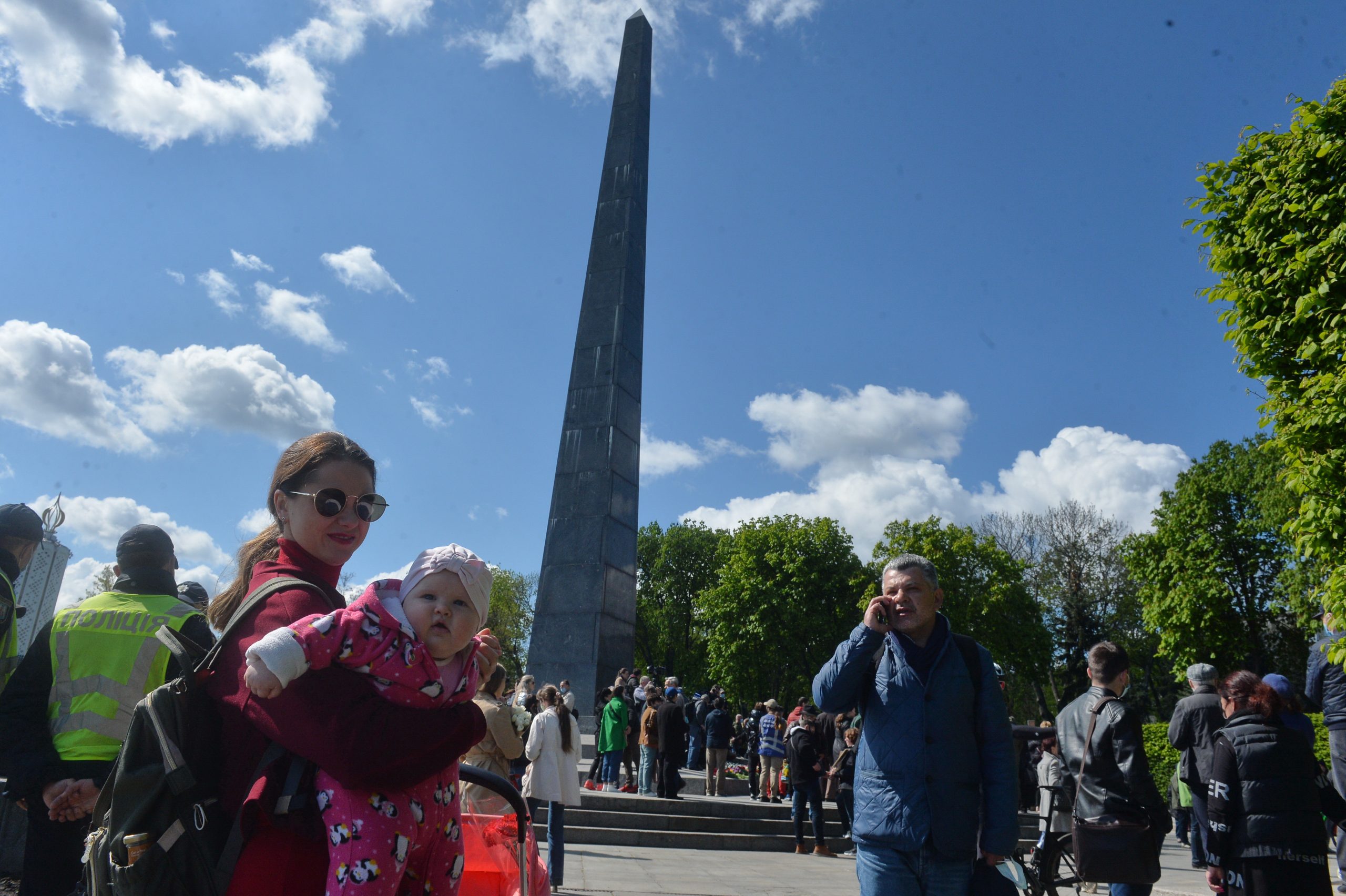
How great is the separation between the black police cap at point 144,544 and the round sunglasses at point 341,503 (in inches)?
56.4

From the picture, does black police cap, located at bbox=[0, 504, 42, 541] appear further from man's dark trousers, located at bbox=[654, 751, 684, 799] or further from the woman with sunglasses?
man's dark trousers, located at bbox=[654, 751, 684, 799]

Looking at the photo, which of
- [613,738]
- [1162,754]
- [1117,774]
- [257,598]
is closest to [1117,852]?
[1117,774]

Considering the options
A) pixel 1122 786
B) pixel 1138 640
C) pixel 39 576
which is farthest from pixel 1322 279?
pixel 1138 640

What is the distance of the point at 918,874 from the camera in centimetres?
313

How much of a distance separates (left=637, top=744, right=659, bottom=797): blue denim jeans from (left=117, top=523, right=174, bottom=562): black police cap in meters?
11.9

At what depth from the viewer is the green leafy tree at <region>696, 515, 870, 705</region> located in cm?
4078

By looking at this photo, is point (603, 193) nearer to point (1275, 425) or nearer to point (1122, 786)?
point (1275, 425)

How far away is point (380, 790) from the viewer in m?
1.69

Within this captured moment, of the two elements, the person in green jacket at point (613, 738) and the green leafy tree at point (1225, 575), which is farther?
the green leafy tree at point (1225, 575)

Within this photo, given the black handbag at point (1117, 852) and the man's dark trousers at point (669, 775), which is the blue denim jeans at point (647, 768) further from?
the black handbag at point (1117, 852)

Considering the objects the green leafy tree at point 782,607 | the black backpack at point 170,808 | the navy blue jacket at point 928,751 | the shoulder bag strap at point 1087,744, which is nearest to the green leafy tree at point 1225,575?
the green leafy tree at point 782,607

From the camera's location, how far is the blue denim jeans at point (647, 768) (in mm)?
14070

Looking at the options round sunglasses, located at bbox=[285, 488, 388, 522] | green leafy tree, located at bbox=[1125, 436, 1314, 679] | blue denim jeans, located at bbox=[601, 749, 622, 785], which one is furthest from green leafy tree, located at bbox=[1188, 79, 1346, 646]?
green leafy tree, located at bbox=[1125, 436, 1314, 679]

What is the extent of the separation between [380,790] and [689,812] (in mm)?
12021
